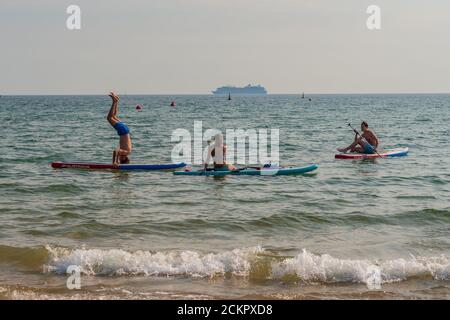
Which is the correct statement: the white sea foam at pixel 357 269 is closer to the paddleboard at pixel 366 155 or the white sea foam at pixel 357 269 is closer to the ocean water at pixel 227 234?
the ocean water at pixel 227 234

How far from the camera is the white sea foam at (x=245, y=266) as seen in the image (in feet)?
29.3

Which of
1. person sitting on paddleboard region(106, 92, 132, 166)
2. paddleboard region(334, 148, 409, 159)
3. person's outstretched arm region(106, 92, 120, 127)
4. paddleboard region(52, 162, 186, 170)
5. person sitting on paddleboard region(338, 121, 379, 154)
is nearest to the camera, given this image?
person's outstretched arm region(106, 92, 120, 127)

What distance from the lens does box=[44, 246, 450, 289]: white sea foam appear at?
8.95m

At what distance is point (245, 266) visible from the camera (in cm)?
928

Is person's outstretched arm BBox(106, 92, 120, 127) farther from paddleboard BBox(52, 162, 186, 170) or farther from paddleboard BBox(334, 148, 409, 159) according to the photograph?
paddleboard BBox(334, 148, 409, 159)

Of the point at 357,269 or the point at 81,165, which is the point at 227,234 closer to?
the point at 357,269

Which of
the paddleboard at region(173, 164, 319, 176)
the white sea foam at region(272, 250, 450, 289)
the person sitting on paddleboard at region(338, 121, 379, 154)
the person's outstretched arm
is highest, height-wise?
the person's outstretched arm

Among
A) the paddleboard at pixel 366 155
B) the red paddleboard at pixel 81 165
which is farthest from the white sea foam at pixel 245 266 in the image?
the paddleboard at pixel 366 155

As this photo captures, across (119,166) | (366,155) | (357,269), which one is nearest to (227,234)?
(357,269)

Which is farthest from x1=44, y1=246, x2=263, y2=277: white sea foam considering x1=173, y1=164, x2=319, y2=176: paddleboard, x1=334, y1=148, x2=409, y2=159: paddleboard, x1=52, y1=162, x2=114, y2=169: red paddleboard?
x1=334, y1=148, x2=409, y2=159: paddleboard
